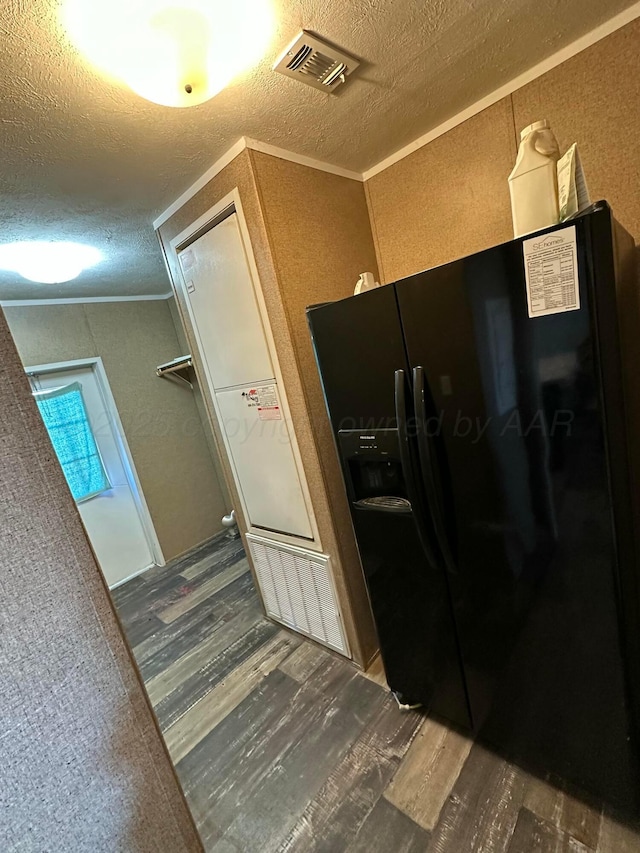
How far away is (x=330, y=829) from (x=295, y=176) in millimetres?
2560

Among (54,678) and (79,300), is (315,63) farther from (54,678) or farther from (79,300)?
(79,300)

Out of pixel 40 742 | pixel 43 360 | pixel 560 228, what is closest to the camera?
pixel 40 742

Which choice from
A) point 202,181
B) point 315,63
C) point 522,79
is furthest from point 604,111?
point 202,181

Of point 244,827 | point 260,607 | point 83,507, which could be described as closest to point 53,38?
point 244,827

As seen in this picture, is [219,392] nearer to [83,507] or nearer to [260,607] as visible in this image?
[260,607]

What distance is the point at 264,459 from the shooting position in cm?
195

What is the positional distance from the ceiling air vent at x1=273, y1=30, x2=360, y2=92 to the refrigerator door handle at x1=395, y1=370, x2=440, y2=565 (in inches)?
38.8

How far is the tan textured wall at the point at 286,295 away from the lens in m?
1.54

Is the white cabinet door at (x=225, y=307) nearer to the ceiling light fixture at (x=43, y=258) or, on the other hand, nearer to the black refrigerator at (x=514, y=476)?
the black refrigerator at (x=514, y=476)

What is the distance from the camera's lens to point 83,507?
10.4ft

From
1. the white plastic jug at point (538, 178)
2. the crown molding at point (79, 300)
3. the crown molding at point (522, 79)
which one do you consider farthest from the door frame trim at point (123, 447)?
the white plastic jug at point (538, 178)

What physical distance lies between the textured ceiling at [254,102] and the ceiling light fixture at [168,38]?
54mm

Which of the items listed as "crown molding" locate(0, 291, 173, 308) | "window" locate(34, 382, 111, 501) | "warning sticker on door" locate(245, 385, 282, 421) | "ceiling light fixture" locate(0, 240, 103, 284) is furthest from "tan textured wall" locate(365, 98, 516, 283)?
"window" locate(34, 382, 111, 501)

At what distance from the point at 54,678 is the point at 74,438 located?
3.06 m
